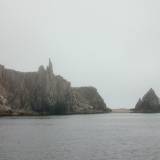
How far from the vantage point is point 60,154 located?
62000mm

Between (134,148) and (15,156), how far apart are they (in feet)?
71.7

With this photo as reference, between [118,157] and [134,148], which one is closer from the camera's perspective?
[118,157]

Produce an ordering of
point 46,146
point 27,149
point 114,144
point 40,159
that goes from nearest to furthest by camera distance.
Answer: point 40,159 → point 27,149 → point 46,146 → point 114,144

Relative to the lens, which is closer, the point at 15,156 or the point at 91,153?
the point at 15,156

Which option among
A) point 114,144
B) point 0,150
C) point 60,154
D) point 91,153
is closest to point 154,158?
point 91,153

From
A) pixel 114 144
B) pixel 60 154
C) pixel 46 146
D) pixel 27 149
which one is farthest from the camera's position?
pixel 114 144

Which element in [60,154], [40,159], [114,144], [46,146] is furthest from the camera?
[114,144]

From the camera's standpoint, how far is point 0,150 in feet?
216

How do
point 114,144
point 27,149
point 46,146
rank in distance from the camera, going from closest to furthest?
point 27,149
point 46,146
point 114,144

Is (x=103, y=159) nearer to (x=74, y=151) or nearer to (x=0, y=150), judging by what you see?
(x=74, y=151)

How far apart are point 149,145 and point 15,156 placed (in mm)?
27643

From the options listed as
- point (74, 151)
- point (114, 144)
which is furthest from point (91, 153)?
point (114, 144)

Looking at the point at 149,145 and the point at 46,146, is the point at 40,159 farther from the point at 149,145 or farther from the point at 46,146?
the point at 149,145

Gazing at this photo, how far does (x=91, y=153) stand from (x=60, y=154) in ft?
16.1
